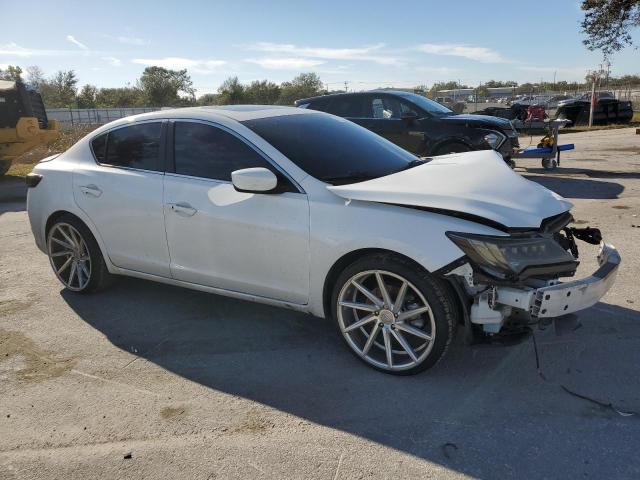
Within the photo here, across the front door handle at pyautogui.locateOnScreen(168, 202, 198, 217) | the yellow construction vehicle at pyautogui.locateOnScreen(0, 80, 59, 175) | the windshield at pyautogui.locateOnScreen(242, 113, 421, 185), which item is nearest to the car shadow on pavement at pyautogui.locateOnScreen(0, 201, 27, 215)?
the yellow construction vehicle at pyautogui.locateOnScreen(0, 80, 59, 175)

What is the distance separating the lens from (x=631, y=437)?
106 inches

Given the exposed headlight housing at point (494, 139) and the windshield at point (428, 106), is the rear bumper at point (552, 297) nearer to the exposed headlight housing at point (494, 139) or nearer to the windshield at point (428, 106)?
the exposed headlight housing at point (494, 139)

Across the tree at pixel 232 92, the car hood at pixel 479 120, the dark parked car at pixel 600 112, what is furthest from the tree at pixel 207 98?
the car hood at pixel 479 120

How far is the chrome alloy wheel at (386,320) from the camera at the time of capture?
3271 millimetres

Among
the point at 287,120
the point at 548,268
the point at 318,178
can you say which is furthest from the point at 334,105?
the point at 548,268

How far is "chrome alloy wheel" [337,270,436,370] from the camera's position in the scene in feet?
10.7

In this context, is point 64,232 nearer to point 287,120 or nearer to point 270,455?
point 287,120

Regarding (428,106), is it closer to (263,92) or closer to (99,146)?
(99,146)

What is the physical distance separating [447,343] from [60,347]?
9.12 ft

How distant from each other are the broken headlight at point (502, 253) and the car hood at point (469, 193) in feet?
0.35

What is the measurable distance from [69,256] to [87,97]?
74023 millimetres

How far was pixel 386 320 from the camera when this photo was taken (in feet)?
11.1

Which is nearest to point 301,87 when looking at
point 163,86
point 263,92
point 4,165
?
point 263,92

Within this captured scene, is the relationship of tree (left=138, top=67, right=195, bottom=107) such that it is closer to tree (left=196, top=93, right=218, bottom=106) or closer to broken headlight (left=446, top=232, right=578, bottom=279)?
tree (left=196, top=93, right=218, bottom=106)
